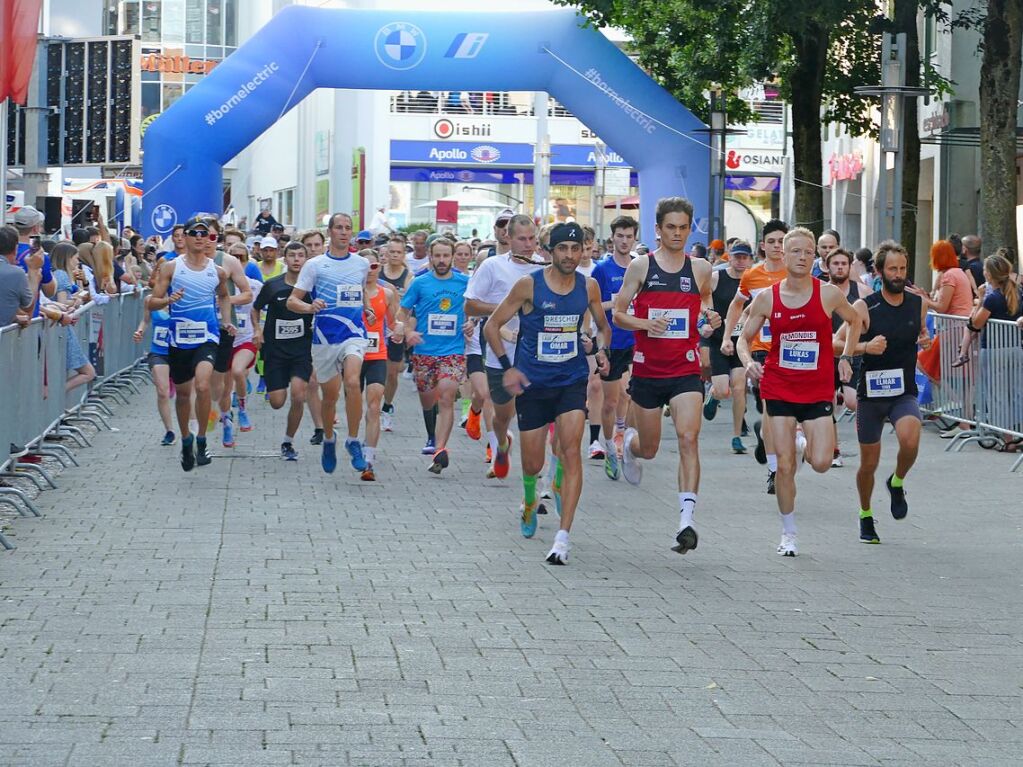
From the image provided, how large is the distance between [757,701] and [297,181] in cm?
5724

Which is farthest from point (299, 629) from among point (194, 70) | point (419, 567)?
point (194, 70)

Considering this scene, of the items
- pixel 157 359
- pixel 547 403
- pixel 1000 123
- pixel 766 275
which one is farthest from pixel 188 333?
pixel 1000 123

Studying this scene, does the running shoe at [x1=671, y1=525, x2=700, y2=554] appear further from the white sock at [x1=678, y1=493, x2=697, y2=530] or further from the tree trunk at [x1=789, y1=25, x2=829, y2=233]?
the tree trunk at [x1=789, y1=25, x2=829, y2=233]

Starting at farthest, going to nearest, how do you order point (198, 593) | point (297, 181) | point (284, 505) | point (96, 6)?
point (297, 181)
point (96, 6)
point (284, 505)
point (198, 593)

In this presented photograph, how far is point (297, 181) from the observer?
62406 mm

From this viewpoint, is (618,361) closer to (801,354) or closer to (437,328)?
(437,328)

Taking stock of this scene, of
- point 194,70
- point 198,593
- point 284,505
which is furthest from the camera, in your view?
point 194,70

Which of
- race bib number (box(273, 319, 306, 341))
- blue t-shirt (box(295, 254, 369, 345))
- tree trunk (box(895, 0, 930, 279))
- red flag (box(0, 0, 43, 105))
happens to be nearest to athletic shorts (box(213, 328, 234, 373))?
race bib number (box(273, 319, 306, 341))

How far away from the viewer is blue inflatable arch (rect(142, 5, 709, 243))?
2650 centimetres

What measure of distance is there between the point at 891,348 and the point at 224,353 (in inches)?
258

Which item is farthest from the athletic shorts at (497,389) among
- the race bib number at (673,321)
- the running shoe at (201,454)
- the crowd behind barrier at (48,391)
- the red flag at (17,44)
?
the red flag at (17,44)

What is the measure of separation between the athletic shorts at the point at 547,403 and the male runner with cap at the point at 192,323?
4.31 meters

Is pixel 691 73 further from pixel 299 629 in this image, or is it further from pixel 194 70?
pixel 194 70

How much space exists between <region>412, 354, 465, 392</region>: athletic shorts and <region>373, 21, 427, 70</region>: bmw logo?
13.5m
